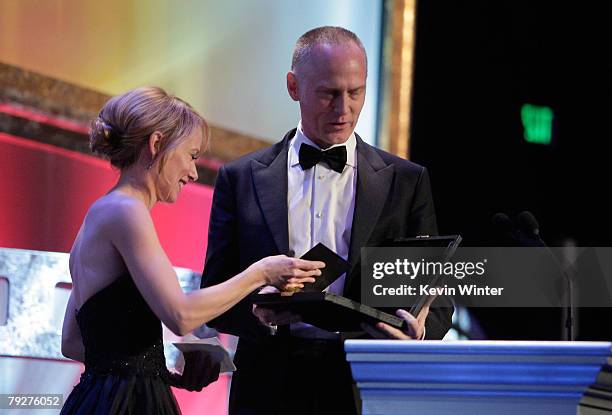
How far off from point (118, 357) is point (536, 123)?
13.3 feet

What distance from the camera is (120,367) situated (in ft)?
6.70

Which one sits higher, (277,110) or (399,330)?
(277,110)

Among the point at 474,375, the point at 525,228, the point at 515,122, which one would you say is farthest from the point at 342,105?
the point at 515,122

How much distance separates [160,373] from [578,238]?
159 inches

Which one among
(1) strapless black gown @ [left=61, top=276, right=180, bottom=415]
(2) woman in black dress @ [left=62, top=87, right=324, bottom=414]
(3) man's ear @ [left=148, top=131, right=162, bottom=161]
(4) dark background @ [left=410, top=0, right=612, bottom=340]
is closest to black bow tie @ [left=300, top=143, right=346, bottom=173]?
(2) woman in black dress @ [left=62, top=87, right=324, bottom=414]

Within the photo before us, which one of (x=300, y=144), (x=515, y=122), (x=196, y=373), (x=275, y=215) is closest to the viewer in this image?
(x=196, y=373)

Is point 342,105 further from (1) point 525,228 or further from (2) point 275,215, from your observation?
(1) point 525,228

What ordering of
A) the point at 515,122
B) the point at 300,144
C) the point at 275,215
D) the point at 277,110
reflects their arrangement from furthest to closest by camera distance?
1. the point at 515,122
2. the point at 277,110
3. the point at 300,144
4. the point at 275,215

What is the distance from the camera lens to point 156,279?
6.41 feet

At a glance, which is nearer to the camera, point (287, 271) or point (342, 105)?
point (287, 271)

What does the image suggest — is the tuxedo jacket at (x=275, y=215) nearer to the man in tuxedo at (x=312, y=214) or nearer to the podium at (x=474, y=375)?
the man in tuxedo at (x=312, y=214)

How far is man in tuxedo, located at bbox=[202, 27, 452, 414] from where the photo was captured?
7.46 feet

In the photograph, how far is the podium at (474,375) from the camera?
1.42 metres

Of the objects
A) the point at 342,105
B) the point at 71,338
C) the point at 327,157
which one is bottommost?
the point at 71,338
